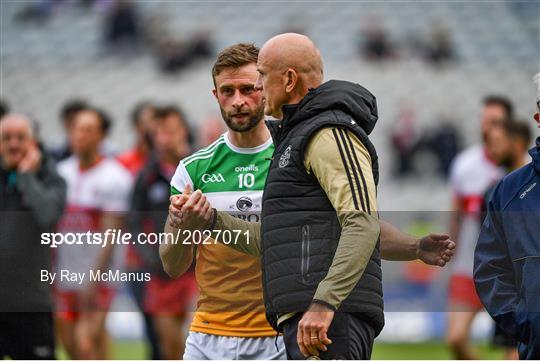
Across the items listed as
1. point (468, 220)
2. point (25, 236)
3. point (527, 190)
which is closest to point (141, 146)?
point (468, 220)

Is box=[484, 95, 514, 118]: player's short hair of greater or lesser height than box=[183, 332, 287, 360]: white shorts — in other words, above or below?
above

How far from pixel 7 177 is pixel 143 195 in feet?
6.20

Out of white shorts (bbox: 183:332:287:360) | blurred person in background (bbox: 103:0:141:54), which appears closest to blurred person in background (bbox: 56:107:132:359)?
white shorts (bbox: 183:332:287:360)

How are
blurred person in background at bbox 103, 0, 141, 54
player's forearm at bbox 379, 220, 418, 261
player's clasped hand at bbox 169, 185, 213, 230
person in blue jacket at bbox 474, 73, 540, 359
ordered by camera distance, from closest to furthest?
person in blue jacket at bbox 474, 73, 540, 359 < player's clasped hand at bbox 169, 185, 213, 230 < player's forearm at bbox 379, 220, 418, 261 < blurred person in background at bbox 103, 0, 141, 54

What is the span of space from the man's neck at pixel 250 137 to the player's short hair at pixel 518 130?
437 cm

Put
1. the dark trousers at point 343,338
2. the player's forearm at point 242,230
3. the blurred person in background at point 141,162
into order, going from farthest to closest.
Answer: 1. the blurred person in background at point 141,162
2. the player's forearm at point 242,230
3. the dark trousers at point 343,338

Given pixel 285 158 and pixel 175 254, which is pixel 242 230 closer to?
pixel 175 254

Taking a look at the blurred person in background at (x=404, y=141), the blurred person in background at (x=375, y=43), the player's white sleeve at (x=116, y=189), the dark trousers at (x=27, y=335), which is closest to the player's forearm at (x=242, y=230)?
the dark trousers at (x=27, y=335)

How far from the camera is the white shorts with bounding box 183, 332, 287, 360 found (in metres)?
5.00

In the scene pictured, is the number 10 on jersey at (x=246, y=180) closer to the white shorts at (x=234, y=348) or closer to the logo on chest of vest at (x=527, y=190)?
the white shorts at (x=234, y=348)

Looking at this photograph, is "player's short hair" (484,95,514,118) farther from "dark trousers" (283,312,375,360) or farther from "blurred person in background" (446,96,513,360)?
"dark trousers" (283,312,375,360)

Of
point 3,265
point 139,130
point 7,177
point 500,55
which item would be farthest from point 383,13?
point 3,265

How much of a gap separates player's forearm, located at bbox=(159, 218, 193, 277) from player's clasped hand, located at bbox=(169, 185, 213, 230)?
27 centimetres

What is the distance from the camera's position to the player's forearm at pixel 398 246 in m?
4.55
